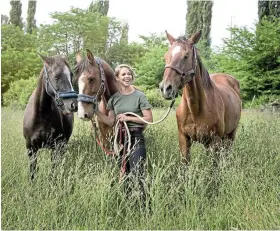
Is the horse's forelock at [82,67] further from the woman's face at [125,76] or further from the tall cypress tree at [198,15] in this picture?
the tall cypress tree at [198,15]

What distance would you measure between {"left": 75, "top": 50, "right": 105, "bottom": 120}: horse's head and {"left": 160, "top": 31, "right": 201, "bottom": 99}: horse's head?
708mm

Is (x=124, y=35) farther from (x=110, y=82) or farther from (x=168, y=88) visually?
(x=168, y=88)

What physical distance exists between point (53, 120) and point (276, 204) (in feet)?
9.00

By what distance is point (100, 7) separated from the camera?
18.7m

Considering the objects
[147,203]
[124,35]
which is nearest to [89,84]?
[147,203]

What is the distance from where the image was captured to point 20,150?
15.0ft

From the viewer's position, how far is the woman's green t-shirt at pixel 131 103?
12.1 ft

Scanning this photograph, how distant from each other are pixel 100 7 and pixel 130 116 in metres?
16.3

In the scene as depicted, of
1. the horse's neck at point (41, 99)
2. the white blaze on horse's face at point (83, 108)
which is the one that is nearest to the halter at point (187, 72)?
the white blaze on horse's face at point (83, 108)

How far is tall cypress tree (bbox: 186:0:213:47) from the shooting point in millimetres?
18766

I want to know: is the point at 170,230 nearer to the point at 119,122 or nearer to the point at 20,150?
the point at 119,122

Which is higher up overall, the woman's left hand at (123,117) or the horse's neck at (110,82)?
the horse's neck at (110,82)

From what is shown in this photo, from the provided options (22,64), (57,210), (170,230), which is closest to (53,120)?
(57,210)

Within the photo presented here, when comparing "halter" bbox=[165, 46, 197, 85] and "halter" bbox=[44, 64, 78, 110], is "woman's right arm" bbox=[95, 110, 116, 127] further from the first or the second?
"halter" bbox=[165, 46, 197, 85]
